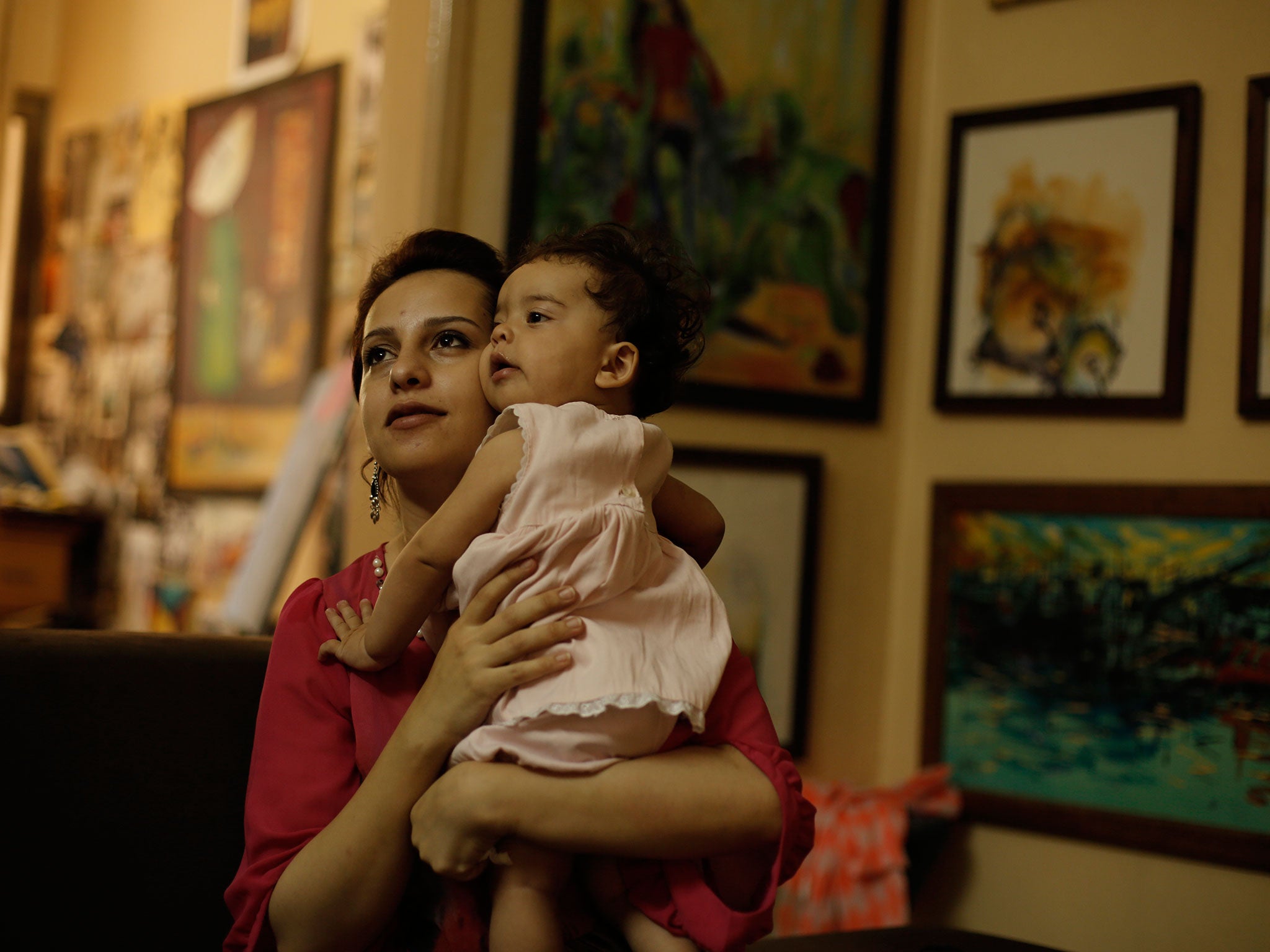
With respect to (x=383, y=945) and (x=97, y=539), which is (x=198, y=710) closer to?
(x=383, y=945)

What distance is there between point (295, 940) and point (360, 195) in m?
3.60

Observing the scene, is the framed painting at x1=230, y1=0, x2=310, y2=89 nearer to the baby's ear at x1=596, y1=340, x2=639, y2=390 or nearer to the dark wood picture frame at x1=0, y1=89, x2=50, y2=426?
the dark wood picture frame at x1=0, y1=89, x2=50, y2=426

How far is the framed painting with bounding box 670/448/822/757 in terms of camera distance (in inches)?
Result: 129

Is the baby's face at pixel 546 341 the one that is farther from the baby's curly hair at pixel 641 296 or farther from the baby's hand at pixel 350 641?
the baby's hand at pixel 350 641

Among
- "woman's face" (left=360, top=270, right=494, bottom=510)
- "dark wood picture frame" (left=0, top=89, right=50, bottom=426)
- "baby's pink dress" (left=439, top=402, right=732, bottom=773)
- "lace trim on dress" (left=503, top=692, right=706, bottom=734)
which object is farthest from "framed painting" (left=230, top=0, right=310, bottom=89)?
"lace trim on dress" (left=503, top=692, right=706, bottom=734)

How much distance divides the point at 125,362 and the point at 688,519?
16.1 ft

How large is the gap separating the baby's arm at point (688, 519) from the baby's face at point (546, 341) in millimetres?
186

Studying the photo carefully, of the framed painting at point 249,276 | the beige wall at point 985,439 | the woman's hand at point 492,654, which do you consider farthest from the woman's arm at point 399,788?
the framed painting at point 249,276

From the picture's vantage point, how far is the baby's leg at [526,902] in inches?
52.9

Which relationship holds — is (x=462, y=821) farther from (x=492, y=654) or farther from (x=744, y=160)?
(x=744, y=160)

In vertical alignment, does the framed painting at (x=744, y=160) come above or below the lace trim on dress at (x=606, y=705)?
above

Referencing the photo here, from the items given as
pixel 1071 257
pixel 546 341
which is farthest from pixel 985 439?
pixel 546 341

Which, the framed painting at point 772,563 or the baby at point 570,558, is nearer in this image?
the baby at point 570,558

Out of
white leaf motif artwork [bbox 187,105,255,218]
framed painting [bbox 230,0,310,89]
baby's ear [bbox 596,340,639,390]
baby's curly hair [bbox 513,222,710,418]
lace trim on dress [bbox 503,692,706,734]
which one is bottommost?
lace trim on dress [bbox 503,692,706,734]
